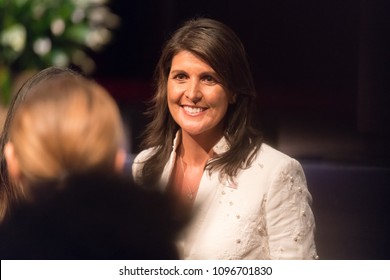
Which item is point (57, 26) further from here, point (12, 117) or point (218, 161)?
point (218, 161)

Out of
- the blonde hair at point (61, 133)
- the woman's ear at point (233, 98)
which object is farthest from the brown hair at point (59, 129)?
the woman's ear at point (233, 98)

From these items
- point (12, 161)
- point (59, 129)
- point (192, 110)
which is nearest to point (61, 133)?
point (59, 129)

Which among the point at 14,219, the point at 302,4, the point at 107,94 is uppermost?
the point at 302,4

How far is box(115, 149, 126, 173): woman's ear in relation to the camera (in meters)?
2.79

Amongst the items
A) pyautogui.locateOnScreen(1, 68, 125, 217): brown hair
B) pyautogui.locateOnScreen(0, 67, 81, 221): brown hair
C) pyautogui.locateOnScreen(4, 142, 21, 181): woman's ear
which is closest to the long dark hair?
pyautogui.locateOnScreen(1, 68, 125, 217): brown hair

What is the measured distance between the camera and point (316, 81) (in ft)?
9.47

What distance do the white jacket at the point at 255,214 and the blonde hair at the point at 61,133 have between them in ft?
0.99

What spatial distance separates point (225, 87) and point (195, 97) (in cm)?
10

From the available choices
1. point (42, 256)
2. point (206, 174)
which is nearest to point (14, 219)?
point (42, 256)

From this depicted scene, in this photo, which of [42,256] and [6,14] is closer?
[6,14]

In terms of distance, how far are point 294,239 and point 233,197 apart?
0.76 ft
